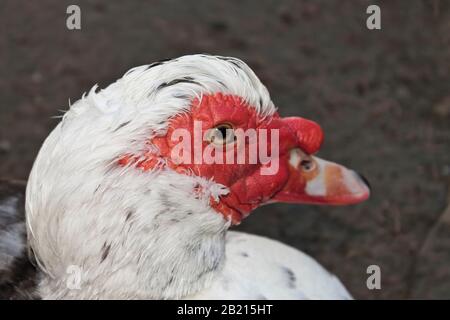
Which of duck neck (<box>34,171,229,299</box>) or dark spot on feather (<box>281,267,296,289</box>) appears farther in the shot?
dark spot on feather (<box>281,267,296,289</box>)

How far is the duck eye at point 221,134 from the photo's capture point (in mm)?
2232

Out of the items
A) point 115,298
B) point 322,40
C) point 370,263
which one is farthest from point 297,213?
point 115,298

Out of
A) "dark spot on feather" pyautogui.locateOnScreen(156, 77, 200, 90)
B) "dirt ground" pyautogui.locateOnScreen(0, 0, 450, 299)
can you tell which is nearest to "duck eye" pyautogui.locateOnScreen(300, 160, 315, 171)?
"dark spot on feather" pyautogui.locateOnScreen(156, 77, 200, 90)

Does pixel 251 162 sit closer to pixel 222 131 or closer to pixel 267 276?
pixel 222 131

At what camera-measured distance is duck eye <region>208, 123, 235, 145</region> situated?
7.32 feet

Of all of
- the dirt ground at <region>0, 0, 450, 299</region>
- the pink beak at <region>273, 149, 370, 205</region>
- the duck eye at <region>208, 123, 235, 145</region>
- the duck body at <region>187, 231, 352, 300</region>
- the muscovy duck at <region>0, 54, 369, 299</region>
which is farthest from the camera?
the dirt ground at <region>0, 0, 450, 299</region>

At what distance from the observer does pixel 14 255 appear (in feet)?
7.89

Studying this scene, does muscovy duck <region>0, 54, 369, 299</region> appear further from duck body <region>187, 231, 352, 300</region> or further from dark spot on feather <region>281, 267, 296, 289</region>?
dark spot on feather <region>281, 267, 296, 289</region>

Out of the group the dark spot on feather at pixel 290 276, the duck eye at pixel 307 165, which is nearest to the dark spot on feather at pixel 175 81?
the duck eye at pixel 307 165

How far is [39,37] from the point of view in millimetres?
4758

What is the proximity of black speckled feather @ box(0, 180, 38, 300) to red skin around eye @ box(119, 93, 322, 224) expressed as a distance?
0.52 m

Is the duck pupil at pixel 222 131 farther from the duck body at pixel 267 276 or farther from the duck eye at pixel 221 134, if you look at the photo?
the duck body at pixel 267 276
